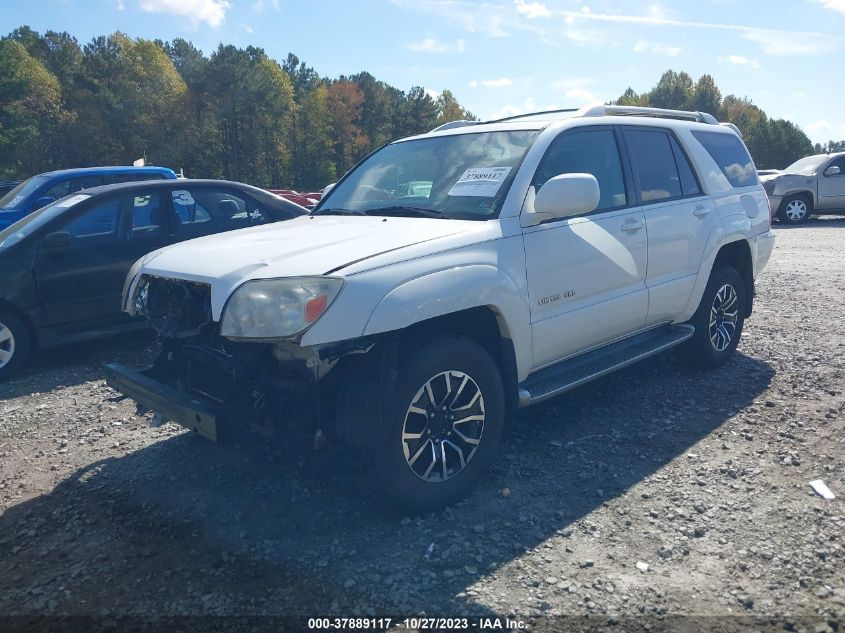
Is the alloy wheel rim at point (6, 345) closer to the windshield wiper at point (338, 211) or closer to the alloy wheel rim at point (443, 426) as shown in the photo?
the windshield wiper at point (338, 211)

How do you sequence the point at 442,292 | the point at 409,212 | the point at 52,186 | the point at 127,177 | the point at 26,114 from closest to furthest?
the point at 442,292
the point at 409,212
the point at 52,186
the point at 127,177
the point at 26,114

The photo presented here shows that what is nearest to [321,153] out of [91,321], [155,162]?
[155,162]

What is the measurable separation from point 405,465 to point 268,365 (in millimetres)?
792

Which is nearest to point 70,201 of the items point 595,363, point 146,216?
point 146,216

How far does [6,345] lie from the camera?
591cm

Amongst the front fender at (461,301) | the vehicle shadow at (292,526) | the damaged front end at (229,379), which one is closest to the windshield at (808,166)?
the vehicle shadow at (292,526)

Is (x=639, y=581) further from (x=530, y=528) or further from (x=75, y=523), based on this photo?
(x=75, y=523)

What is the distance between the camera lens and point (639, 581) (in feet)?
9.09

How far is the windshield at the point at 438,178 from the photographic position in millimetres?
3787

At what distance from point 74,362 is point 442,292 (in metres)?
4.71

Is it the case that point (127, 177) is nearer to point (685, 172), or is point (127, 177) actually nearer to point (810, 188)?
point (685, 172)

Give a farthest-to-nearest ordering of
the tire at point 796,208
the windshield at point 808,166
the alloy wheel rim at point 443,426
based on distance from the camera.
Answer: the tire at point 796,208 < the windshield at point 808,166 < the alloy wheel rim at point 443,426

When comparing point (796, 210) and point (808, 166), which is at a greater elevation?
point (808, 166)

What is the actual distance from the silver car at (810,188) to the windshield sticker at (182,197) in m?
14.6
